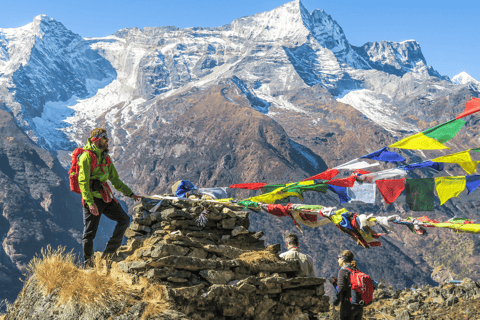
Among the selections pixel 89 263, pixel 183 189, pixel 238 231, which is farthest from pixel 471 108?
pixel 89 263

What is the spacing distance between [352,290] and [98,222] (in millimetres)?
4492

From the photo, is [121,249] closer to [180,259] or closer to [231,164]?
[180,259]

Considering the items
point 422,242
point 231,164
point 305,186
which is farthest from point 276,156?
point 305,186

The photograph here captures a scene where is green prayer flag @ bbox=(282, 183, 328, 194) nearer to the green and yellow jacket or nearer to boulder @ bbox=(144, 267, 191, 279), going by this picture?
boulder @ bbox=(144, 267, 191, 279)

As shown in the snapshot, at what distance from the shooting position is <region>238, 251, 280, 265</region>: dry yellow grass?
769 centimetres

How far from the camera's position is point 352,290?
24.5 ft

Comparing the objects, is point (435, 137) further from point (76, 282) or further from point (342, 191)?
point (76, 282)

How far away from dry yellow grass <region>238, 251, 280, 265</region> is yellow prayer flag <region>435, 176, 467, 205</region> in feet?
10.5

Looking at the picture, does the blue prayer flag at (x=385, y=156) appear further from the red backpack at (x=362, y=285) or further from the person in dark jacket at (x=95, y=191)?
the person in dark jacket at (x=95, y=191)

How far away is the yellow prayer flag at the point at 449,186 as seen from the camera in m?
7.69

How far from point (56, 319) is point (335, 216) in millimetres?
4850

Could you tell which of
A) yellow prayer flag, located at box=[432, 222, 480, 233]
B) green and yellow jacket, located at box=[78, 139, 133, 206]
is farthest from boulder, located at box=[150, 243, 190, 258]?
yellow prayer flag, located at box=[432, 222, 480, 233]

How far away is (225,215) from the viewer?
9.50m

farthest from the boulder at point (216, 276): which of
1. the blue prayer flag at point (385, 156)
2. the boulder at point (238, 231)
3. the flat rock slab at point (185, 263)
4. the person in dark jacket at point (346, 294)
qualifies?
the blue prayer flag at point (385, 156)
